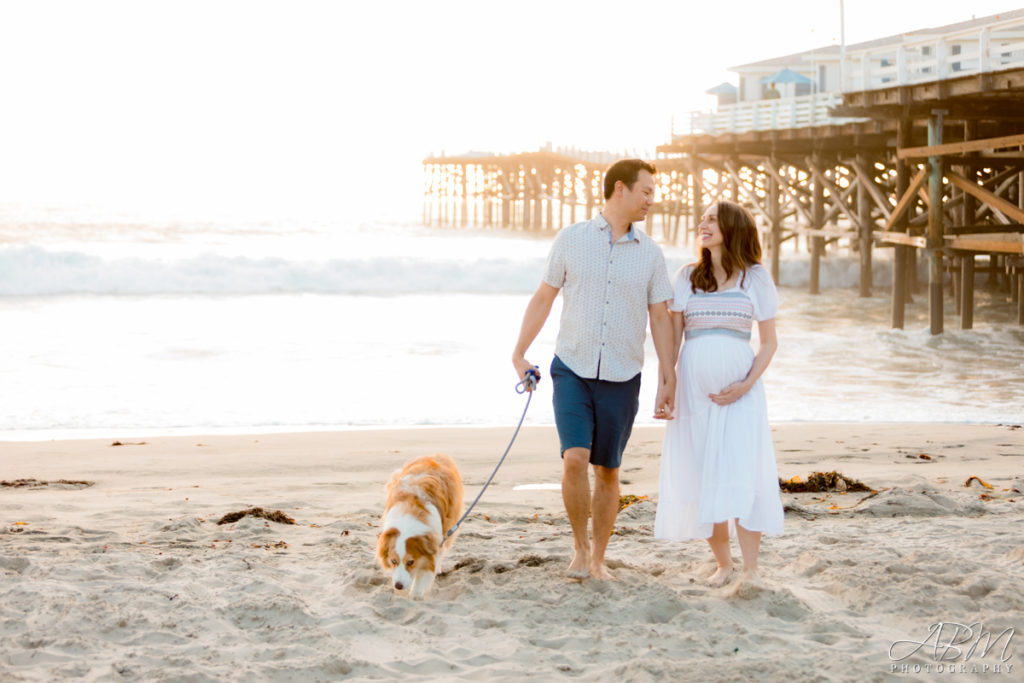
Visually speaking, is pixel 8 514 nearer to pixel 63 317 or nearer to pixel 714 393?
pixel 714 393

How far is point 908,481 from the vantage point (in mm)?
5426

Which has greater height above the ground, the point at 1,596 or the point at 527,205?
the point at 527,205

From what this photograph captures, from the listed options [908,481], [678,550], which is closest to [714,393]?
[678,550]

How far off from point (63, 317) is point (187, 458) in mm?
10603

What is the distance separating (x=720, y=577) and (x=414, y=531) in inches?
45.0

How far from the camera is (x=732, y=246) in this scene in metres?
3.58

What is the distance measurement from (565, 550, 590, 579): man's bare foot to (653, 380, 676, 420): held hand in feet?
2.00

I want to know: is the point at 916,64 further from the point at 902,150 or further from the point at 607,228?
the point at 607,228

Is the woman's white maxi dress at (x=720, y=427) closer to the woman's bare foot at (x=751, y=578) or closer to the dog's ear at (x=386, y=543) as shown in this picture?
the woman's bare foot at (x=751, y=578)

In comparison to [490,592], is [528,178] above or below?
above

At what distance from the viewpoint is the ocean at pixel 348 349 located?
844 cm

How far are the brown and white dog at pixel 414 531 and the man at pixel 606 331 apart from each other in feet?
A: 1.58

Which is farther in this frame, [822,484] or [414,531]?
[822,484]

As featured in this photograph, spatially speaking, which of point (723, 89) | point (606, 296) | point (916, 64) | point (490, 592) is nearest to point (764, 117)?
point (916, 64)
